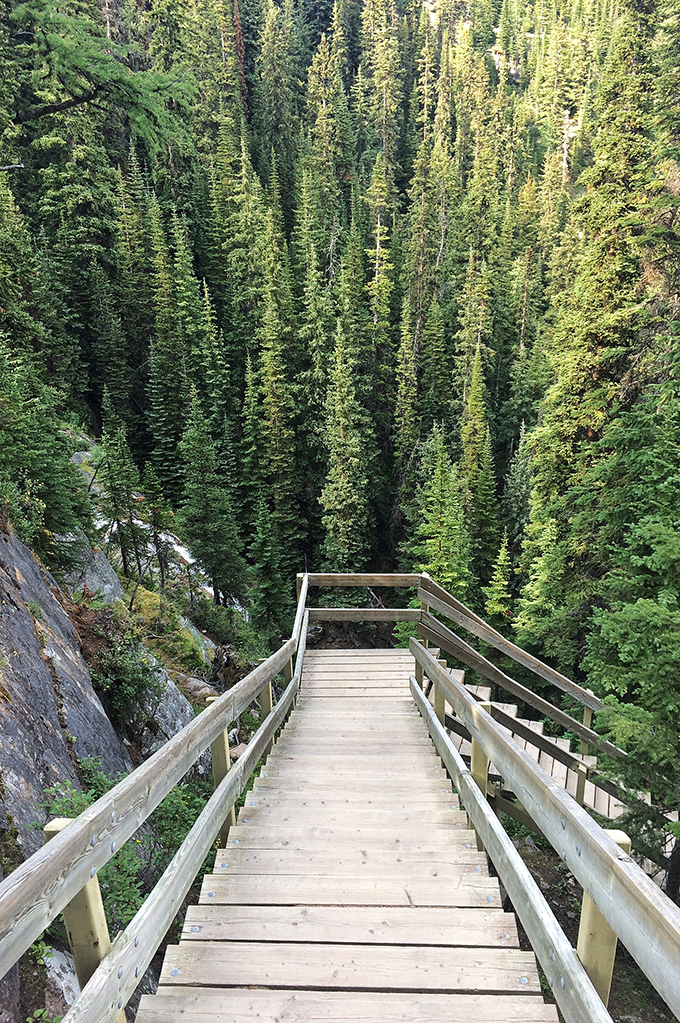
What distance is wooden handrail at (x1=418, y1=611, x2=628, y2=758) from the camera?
695 centimetres

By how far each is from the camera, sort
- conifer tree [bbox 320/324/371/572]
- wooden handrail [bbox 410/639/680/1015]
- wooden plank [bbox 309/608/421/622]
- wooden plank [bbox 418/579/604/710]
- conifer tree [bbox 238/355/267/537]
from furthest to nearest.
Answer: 1. conifer tree [bbox 238/355/267/537]
2. conifer tree [bbox 320/324/371/572]
3. wooden plank [bbox 309/608/421/622]
4. wooden plank [bbox 418/579/604/710]
5. wooden handrail [bbox 410/639/680/1015]

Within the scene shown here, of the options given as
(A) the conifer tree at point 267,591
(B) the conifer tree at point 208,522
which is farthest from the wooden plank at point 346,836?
(A) the conifer tree at point 267,591

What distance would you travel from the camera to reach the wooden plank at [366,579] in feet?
27.2

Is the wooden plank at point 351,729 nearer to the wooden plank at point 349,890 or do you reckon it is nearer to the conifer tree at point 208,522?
the wooden plank at point 349,890

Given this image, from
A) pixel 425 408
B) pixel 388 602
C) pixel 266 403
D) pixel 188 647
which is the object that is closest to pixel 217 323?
pixel 266 403

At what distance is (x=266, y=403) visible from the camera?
101ft

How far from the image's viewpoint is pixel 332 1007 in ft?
6.97

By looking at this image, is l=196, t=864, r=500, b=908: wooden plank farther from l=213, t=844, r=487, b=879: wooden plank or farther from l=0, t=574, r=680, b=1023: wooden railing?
l=0, t=574, r=680, b=1023: wooden railing

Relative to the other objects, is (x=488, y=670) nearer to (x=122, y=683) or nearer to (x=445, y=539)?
(x=122, y=683)

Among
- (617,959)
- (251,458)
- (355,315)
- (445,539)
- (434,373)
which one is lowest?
(617,959)

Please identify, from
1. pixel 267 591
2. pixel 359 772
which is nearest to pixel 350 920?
pixel 359 772

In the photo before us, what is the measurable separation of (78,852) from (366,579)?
693cm

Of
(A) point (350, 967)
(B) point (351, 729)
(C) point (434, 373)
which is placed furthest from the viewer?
(C) point (434, 373)

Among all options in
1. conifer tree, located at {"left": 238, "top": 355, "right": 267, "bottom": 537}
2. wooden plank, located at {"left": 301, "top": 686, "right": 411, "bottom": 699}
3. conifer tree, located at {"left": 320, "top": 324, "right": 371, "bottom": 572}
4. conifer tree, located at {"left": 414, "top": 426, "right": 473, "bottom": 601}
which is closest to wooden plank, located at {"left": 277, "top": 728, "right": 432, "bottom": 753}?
wooden plank, located at {"left": 301, "top": 686, "right": 411, "bottom": 699}
